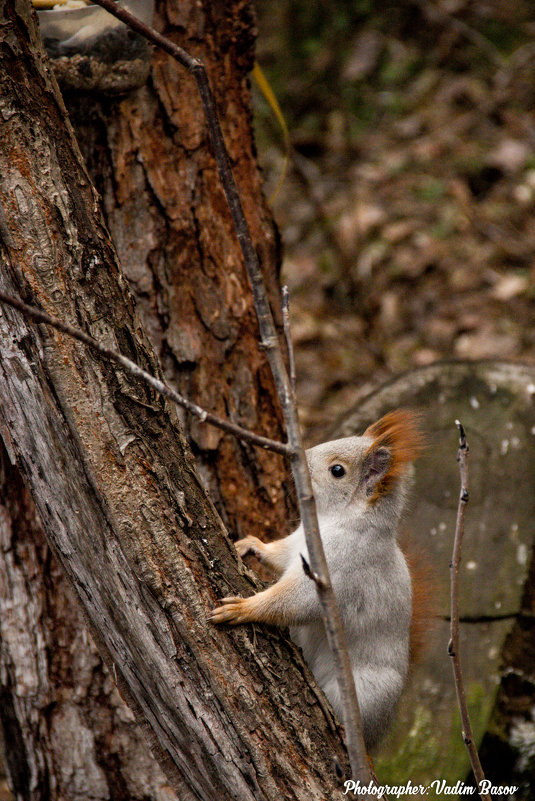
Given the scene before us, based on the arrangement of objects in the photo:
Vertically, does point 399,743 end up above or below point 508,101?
below

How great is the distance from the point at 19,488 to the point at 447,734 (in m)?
1.31

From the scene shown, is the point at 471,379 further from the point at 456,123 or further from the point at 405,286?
the point at 456,123

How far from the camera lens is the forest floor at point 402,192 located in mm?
4371

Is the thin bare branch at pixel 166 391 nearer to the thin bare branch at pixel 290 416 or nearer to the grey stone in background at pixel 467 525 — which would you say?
the thin bare branch at pixel 290 416

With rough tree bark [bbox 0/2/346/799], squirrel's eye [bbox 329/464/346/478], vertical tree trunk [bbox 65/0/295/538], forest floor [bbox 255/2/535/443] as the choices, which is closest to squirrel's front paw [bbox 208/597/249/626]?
rough tree bark [bbox 0/2/346/799]

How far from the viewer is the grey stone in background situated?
2070 mm

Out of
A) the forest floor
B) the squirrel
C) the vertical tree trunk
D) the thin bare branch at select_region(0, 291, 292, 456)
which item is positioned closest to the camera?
the thin bare branch at select_region(0, 291, 292, 456)

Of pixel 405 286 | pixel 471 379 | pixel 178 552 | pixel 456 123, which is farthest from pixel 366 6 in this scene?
pixel 178 552

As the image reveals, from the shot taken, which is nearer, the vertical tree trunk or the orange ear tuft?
the orange ear tuft

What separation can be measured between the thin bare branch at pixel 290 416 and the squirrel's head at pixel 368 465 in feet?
2.25

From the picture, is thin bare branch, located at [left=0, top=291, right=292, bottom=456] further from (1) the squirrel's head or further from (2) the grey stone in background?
(2) the grey stone in background

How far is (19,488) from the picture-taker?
6.18ft

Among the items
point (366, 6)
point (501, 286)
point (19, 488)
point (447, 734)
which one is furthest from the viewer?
point (366, 6)

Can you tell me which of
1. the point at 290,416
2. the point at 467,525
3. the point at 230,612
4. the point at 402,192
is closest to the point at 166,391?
the point at 290,416
